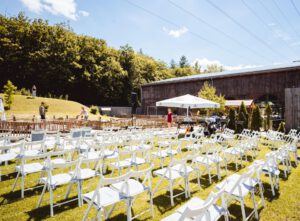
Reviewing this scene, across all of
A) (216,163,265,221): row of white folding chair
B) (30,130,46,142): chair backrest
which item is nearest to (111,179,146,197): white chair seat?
(216,163,265,221): row of white folding chair

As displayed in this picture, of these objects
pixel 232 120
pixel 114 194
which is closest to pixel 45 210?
pixel 114 194

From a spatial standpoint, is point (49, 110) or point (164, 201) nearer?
point (164, 201)

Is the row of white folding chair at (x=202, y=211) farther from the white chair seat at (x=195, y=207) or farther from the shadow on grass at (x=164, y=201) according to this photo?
the shadow on grass at (x=164, y=201)

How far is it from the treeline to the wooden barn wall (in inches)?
780

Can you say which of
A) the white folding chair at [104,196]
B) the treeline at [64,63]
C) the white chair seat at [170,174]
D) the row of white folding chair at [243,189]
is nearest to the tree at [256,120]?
the row of white folding chair at [243,189]

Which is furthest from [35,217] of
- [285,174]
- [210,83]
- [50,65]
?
[50,65]

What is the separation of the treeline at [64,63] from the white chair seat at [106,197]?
49.1 meters

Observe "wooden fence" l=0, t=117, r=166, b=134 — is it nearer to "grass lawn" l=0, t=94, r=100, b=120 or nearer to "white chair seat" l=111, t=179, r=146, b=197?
"white chair seat" l=111, t=179, r=146, b=197

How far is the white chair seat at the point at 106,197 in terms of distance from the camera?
11.8ft

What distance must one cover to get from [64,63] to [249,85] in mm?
38223

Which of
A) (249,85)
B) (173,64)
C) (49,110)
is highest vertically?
(173,64)

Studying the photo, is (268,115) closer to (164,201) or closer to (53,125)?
(53,125)

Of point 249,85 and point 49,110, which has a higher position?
point 249,85

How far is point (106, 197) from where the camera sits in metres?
3.85
